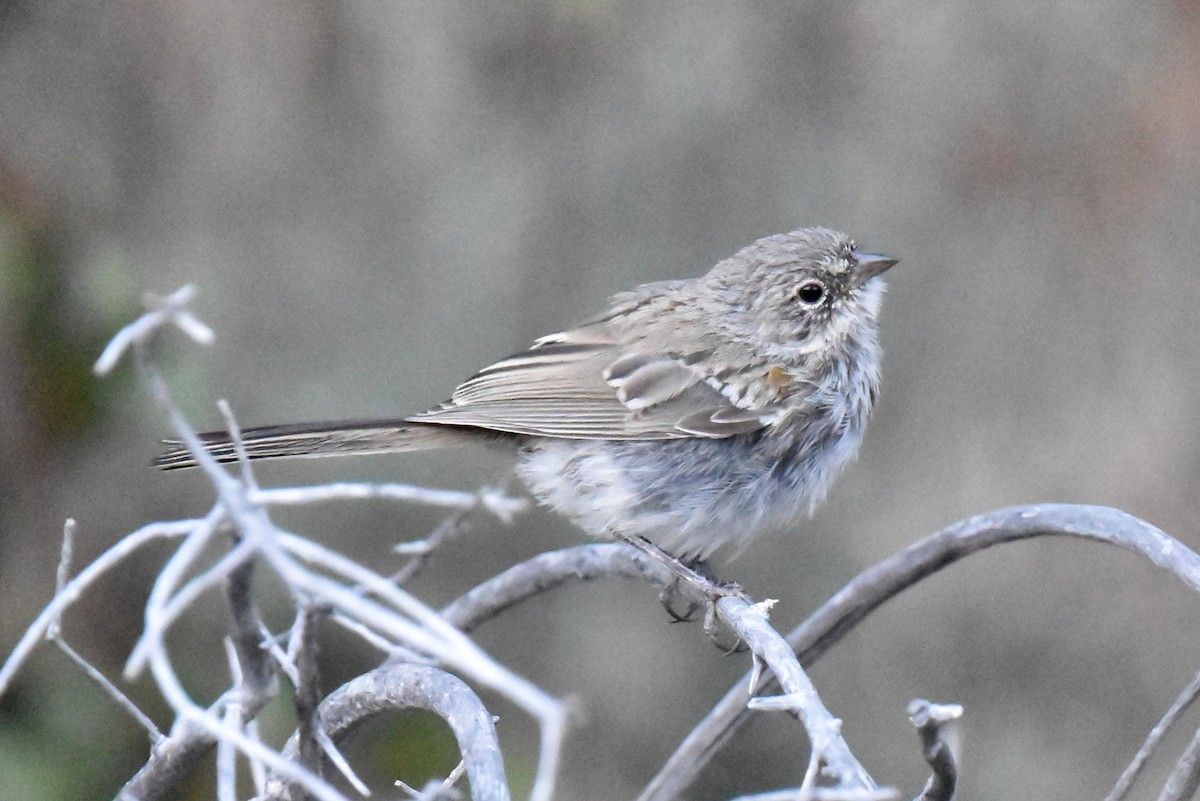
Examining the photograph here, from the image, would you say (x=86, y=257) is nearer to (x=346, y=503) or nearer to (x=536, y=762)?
(x=346, y=503)

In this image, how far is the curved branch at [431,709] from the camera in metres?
1.80

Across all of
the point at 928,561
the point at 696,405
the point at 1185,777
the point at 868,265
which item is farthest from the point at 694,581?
the point at 1185,777

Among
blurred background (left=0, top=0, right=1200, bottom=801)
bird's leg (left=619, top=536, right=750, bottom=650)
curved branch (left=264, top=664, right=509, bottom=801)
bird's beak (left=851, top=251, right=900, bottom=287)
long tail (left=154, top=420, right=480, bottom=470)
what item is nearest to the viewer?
curved branch (left=264, top=664, right=509, bottom=801)

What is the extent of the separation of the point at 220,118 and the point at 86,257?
71cm

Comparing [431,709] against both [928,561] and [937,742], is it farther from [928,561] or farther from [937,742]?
[928,561]

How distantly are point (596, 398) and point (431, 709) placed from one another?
180 centimetres

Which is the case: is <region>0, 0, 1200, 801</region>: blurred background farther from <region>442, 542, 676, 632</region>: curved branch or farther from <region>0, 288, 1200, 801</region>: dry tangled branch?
<region>0, 288, 1200, 801</region>: dry tangled branch

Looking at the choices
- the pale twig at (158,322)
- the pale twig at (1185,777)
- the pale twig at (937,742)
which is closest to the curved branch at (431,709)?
the pale twig at (937,742)

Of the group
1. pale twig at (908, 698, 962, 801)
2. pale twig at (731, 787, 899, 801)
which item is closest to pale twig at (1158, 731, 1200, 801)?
pale twig at (908, 698, 962, 801)

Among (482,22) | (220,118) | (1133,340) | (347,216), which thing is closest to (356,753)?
(347,216)

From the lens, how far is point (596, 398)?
3.82 m

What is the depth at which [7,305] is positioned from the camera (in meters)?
3.82

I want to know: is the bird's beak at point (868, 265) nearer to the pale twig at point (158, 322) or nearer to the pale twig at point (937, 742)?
the pale twig at point (937, 742)

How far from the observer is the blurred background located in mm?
4355
